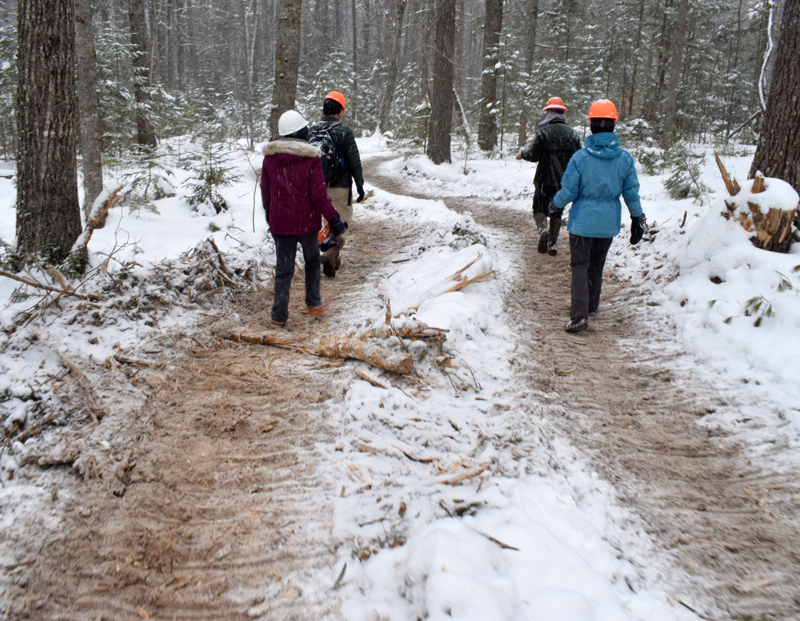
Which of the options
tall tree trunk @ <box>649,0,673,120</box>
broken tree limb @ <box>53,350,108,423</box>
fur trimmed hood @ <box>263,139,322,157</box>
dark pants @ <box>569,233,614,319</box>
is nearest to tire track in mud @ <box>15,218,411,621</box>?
broken tree limb @ <box>53,350,108,423</box>

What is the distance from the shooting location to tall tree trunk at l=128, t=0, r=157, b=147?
12584 mm

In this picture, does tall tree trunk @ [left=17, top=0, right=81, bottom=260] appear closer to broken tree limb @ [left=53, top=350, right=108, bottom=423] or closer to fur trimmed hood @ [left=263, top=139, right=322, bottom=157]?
broken tree limb @ [left=53, top=350, right=108, bottom=423]

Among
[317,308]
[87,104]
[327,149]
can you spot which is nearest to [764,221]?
[317,308]

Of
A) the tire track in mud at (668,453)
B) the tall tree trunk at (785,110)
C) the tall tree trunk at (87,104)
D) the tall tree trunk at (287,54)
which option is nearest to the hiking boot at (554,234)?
the tire track in mud at (668,453)

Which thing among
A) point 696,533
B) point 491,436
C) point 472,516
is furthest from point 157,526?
point 696,533

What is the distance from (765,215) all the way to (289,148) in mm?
4910

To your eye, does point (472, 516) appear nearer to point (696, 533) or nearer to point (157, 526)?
point (696, 533)

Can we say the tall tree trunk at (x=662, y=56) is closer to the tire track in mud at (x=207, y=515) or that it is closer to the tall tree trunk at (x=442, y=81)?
the tall tree trunk at (x=442, y=81)

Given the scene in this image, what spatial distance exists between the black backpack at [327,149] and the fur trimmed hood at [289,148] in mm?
1366

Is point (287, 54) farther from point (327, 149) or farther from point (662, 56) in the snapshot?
point (662, 56)

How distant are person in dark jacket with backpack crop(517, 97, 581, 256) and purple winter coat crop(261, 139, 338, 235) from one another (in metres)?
3.54

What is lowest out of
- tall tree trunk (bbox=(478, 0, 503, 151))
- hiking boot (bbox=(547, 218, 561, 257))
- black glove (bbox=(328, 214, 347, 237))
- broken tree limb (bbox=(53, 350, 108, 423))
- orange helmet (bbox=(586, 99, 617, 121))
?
broken tree limb (bbox=(53, 350, 108, 423))

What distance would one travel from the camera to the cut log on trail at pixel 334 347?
3684 millimetres

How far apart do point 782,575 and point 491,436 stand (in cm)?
152
